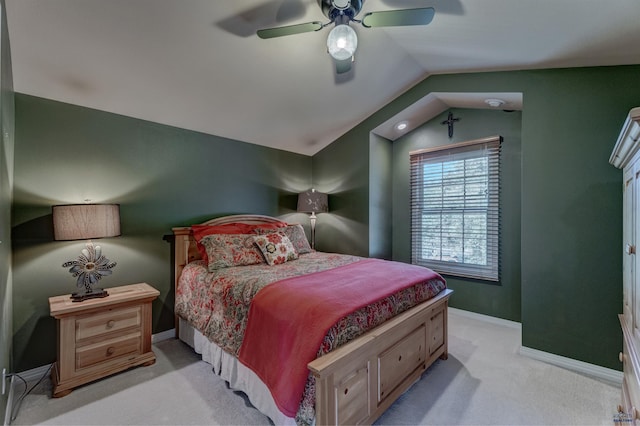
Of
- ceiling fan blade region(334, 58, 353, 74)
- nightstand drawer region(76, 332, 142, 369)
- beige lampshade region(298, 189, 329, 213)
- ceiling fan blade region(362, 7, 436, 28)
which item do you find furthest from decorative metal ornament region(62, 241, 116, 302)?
ceiling fan blade region(362, 7, 436, 28)

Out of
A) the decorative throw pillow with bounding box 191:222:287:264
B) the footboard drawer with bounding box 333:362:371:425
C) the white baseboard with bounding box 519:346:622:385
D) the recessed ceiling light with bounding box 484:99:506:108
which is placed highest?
the recessed ceiling light with bounding box 484:99:506:108

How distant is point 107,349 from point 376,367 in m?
2.12

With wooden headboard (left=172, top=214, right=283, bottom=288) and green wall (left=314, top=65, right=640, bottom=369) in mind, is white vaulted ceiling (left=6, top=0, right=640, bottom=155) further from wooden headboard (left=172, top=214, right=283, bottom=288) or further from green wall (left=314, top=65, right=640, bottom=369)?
wooden headboard (left=172, top=214, right=283, bottom=288)

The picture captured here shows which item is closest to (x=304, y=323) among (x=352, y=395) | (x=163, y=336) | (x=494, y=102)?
(x=352, y=395)

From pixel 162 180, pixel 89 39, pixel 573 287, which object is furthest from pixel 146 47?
pixel 573 287

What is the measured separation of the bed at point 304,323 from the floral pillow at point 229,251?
10mm

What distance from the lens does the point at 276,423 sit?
165 cm

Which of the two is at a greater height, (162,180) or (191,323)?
(162,180)

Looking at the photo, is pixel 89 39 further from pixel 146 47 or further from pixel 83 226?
pixel 83 226

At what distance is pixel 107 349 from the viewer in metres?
2.28

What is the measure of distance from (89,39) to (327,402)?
2787 millimetres

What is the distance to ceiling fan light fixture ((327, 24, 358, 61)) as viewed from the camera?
1.86m

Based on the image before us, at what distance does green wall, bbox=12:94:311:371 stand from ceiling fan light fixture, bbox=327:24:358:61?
207cm

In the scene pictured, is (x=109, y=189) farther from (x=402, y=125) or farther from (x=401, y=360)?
(x=402, y=125)
